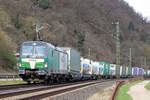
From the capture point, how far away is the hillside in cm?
8000

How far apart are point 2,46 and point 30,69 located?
104 feet

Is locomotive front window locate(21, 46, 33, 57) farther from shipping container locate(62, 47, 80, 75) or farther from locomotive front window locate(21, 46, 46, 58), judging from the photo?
shipping container locate(62, 47, 80, 75)

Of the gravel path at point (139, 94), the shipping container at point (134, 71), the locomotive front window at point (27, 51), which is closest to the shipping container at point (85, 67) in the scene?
the gravel path at point (139, 94)

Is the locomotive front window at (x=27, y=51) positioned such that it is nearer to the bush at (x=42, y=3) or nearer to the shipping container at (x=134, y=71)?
the shipping container at (x=134, y=71)

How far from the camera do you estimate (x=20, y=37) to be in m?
74.9

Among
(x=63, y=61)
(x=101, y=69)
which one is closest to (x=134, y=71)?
(x=101, y=69)

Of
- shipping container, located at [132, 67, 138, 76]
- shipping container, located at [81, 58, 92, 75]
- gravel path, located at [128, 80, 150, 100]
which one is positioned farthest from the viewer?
shipping container, located at [132, 67, 138, 76]

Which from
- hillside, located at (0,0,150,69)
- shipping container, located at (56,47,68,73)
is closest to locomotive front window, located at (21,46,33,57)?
shipping container, located at (56,47,68,73)

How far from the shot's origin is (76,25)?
111 meters

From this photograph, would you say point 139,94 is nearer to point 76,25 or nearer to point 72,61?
point 72,61

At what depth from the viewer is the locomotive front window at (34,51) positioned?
2381cm

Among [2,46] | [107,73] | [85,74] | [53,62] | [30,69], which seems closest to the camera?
[30,69]

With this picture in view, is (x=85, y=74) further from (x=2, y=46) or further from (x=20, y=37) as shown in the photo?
(x=20, y=37)

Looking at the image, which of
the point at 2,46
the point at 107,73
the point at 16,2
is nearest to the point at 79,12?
the point at 16,2
